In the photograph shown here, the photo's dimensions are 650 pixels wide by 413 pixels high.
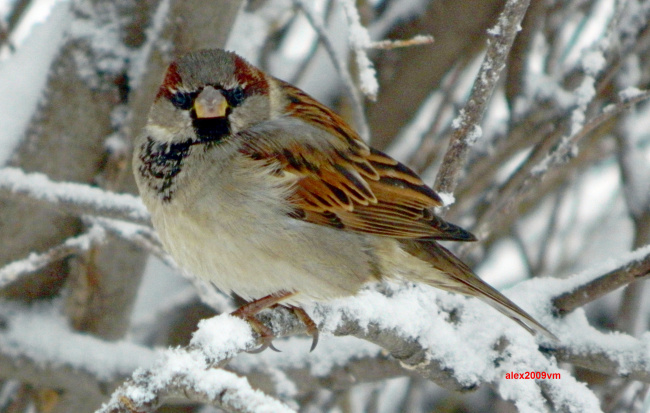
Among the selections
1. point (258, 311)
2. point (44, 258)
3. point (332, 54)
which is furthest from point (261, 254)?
point (332, 54)

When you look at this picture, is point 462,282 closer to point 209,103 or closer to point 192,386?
point 209,103

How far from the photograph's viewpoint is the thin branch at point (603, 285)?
1962 millimetres

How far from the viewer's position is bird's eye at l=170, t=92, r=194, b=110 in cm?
244

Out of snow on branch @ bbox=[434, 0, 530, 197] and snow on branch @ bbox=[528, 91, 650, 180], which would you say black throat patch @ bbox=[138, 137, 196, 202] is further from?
snow on branch @ bbox=[528, 91, 650, 180]

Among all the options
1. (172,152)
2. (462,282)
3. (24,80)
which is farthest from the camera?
(24,80)

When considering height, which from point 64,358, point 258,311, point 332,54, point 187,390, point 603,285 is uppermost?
point 332,54

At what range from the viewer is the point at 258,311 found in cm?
223

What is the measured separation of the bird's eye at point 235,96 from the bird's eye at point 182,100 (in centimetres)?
11

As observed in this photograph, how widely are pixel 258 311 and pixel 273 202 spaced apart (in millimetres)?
308

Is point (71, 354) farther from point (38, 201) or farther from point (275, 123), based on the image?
point (275, 123)

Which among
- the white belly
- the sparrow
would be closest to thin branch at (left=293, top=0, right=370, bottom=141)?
the sparrow

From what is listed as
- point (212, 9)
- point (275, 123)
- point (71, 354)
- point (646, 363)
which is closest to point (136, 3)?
point (212, 9)

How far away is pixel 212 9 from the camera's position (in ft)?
9.29

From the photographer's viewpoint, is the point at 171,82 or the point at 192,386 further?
the point at 171,82
